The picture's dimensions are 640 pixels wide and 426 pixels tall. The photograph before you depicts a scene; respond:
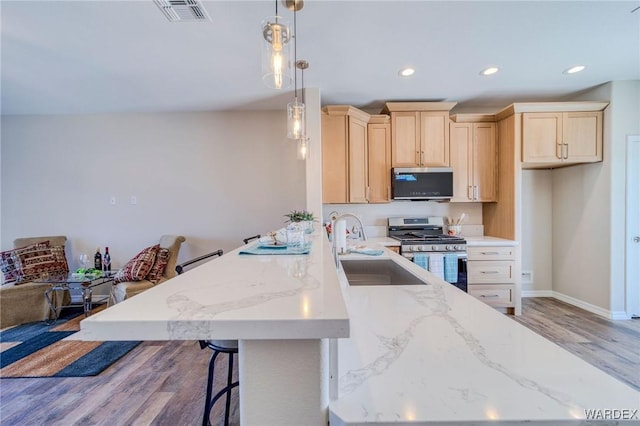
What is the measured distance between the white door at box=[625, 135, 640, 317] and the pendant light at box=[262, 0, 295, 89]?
3.75 metres

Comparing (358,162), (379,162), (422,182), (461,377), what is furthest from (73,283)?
(422,182)

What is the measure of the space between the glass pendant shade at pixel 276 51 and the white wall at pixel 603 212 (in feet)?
11.9

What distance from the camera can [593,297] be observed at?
3.03m

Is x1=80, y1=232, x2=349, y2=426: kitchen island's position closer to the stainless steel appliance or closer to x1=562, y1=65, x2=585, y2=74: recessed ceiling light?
the stainless steel appliance

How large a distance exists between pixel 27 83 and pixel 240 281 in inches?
150

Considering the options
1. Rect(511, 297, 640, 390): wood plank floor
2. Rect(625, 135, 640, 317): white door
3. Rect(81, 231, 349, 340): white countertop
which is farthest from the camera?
Rect(625, 135, 640, 317): white door

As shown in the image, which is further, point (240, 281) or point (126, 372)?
point (126, 372)

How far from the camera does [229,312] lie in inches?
19.0

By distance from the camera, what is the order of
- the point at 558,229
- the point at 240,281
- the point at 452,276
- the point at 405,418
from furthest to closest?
the point at 558,229 < the point at 452,276 < the point at 240,281 < the point at 405,418

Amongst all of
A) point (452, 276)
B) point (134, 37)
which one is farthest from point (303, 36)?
point (452, 276)

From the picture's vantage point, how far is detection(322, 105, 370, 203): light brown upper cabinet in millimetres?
3197

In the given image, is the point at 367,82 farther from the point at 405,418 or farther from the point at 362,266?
the point at 405,418

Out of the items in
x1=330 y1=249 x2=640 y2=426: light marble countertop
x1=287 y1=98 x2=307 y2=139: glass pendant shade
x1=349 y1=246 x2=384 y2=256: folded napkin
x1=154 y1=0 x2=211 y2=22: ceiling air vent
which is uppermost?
x1=154 y1=0 x2=211 y2=22: ceiling air vent

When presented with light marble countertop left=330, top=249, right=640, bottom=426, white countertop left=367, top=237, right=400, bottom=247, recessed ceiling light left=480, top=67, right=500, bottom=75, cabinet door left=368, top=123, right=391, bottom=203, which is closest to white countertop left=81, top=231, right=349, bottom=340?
light marble countertop left=330, top=249, right=640, bottom=426
